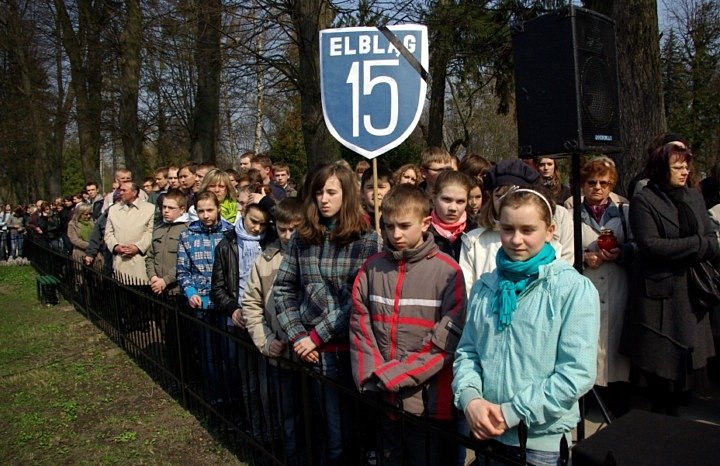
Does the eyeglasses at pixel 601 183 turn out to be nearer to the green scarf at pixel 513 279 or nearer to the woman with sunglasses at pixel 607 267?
the woman with sunglasses at pixel 607 267

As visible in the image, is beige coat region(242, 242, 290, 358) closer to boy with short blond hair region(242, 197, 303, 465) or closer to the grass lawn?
boy with short blond hair region(242, 197, 303, 465)

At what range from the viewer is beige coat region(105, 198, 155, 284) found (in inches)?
286

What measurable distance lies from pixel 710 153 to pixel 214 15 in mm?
15061

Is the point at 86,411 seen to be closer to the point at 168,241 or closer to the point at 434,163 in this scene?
the point at 168,241

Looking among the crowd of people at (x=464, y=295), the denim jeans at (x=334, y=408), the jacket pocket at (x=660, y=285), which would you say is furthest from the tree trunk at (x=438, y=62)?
the denim jeans at (x=334, y=408)

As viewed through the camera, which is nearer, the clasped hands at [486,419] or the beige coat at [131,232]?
the clasped hands at [486,419]

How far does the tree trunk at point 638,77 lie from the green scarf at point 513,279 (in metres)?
4.24

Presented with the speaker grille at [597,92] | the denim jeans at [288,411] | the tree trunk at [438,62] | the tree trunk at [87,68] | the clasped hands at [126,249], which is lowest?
the denim jeans at [288,411]

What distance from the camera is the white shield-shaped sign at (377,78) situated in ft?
12.6

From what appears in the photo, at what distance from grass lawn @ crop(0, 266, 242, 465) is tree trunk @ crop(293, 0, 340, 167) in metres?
3.99

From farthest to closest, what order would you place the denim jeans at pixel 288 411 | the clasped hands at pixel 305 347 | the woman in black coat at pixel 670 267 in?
the woman in black coat at pixel 670 267 < the denim jeans at pixel 288 411 < the clasped hands at pixel 305 347

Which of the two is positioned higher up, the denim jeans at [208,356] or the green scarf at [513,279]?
the green scarf at [513,279]

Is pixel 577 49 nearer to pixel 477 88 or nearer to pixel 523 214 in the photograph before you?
pixel 523 214

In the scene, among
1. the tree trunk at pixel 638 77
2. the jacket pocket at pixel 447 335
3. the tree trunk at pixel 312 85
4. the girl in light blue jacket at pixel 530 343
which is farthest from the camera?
the tree trunk at pixel 312 85
